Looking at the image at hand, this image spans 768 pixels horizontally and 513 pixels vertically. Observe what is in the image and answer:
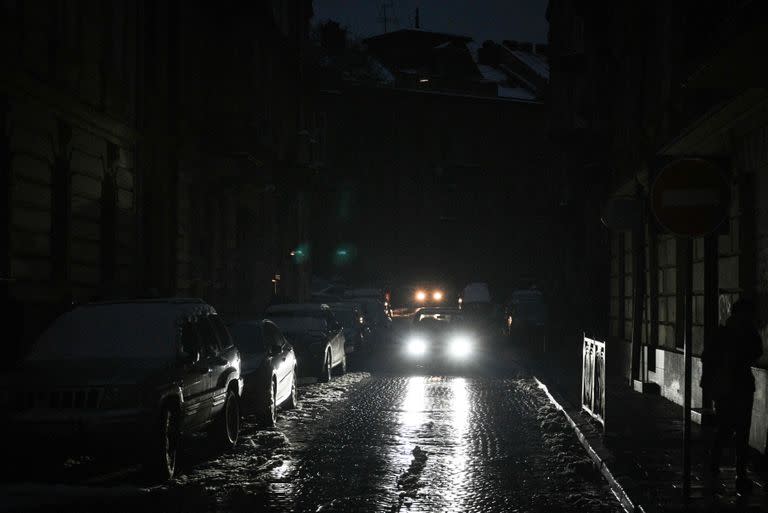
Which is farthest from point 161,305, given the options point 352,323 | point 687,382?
point 352,323

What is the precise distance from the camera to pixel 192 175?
28.2 metres

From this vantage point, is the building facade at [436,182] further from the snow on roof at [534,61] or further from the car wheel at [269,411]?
the car wheel at [269,411]

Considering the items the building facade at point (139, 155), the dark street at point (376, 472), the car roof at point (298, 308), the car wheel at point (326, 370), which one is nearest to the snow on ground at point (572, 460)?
the dark street at point (376, 472)

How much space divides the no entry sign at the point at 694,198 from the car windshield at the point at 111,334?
497cm

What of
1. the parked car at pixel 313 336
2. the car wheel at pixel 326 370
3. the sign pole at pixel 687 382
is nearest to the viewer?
the sign pole at pixel 687 382

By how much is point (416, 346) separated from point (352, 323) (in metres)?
3.60

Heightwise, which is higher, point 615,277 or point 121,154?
point 121,154

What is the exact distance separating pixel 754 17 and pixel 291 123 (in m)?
34.6

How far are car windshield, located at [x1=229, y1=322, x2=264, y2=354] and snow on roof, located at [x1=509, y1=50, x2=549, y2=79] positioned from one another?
213 feet

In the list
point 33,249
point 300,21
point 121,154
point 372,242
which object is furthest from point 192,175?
point 372,242

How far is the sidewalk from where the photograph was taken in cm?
945

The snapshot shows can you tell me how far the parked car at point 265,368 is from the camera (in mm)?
15484

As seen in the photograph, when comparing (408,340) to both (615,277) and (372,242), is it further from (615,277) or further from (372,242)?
(372,242)

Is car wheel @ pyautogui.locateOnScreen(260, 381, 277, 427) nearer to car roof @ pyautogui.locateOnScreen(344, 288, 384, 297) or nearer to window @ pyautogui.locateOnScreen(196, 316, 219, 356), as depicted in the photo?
window @ pyautogui.locateOnScreen(196, 316, 219, 356)
